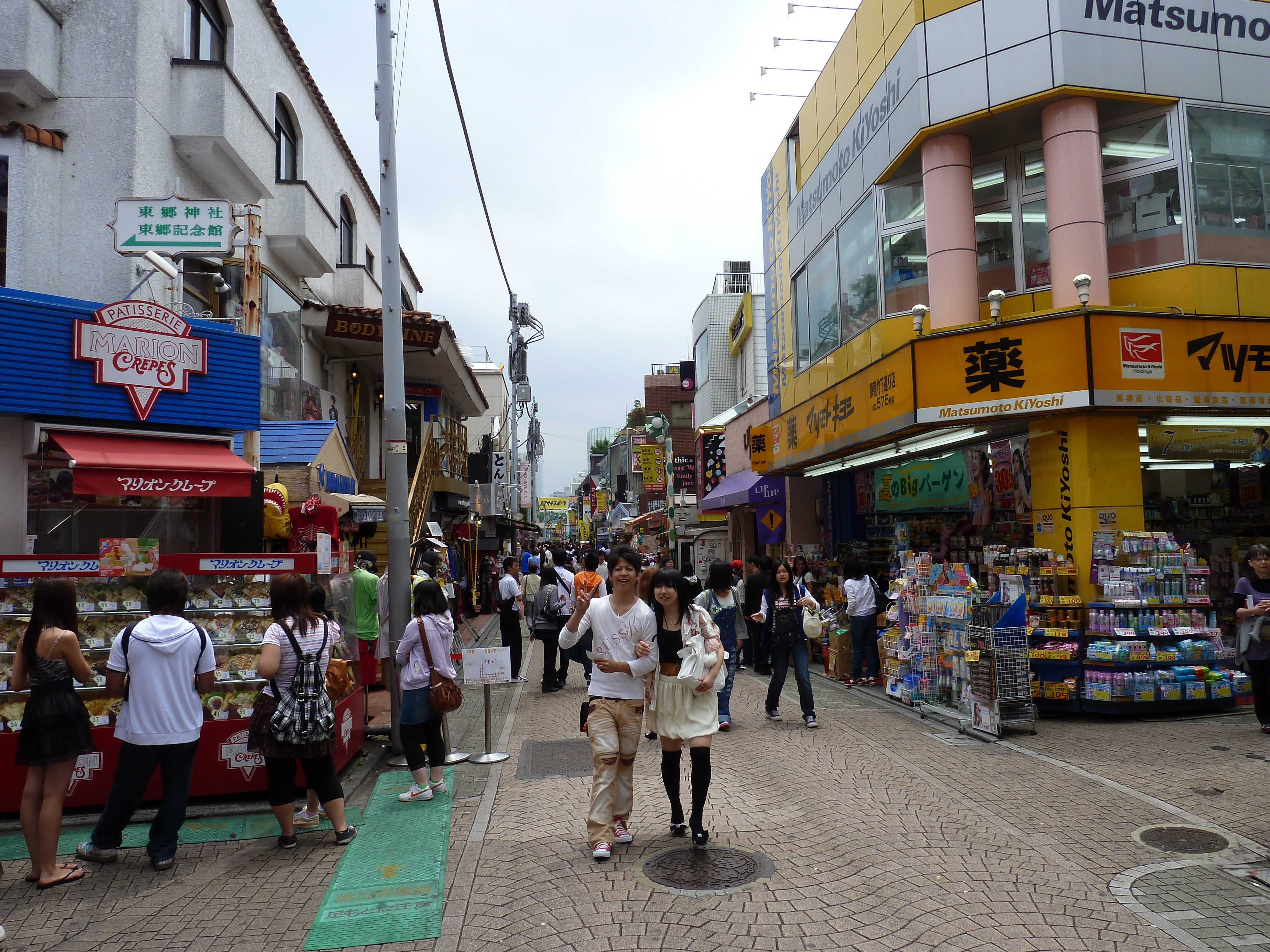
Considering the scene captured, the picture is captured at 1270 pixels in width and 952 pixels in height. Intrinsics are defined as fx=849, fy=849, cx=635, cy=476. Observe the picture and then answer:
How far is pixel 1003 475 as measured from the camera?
1156 centimetres

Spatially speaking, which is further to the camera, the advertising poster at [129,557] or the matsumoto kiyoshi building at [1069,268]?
the matsumoto kiyoshi building at [1069,268]

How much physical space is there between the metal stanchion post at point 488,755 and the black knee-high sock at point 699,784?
3.06 m

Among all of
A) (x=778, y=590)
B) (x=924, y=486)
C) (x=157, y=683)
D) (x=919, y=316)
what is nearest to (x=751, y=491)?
(x=924, y=486)

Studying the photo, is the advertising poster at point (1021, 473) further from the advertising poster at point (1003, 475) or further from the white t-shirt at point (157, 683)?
the white t-shirt at point (157, 683)

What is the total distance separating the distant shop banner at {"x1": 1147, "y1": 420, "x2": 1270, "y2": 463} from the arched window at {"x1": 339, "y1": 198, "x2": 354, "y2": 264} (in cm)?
1609

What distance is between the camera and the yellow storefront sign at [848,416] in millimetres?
11016

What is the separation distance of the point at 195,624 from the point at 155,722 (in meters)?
0.93

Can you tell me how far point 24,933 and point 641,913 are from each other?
10.8 ft

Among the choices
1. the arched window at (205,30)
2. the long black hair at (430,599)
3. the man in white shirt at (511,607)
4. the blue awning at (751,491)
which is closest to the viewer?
the long black hair at (430,599)

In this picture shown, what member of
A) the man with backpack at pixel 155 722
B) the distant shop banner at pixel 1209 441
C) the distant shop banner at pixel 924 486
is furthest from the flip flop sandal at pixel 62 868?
the distant shop banner at pixel 1209 441

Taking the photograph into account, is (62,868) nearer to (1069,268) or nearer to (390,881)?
(390,881)

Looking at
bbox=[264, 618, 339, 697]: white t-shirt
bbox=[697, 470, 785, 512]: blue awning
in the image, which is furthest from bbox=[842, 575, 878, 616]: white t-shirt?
bbox=[697, 470, 785, 512]: blue awning

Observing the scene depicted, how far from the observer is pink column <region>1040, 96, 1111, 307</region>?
34.1 ft

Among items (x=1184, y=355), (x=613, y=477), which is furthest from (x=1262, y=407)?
(x=613, y=477)
